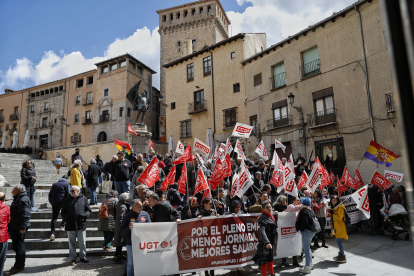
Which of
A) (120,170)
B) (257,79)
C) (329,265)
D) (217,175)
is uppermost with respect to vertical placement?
(257,79)

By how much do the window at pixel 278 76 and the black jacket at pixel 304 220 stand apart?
17.3m

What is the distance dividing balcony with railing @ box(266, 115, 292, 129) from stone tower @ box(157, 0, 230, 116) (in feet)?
69.5

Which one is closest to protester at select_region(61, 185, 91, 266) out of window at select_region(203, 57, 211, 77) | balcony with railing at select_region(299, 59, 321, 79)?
balcony with railing at select_region(299, 59, 321, 79)

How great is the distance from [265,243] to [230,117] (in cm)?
2116

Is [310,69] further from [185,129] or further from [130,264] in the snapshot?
[130,264]

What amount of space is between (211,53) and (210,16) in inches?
582

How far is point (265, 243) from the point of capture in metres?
5.70

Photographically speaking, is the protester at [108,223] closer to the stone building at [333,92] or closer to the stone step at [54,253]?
the stone step at [54,253]

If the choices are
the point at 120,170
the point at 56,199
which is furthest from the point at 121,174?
the point at 56,199

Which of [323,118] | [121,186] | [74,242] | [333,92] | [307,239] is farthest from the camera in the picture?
[323,118]

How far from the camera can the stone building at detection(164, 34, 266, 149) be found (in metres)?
26.2

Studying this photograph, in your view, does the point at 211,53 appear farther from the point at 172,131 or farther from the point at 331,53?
the point at 331,53

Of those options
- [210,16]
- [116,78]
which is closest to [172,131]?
[116,78]

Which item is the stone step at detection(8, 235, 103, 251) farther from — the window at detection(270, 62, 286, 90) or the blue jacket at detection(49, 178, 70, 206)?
the window at detection(270, 62, 286, 90)
